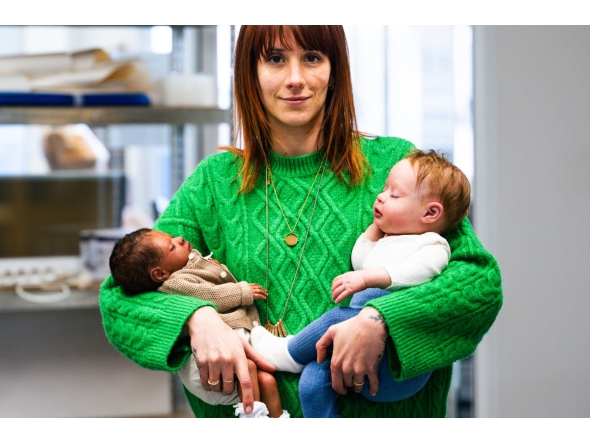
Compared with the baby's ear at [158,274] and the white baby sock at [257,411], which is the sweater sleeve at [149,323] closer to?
the baby's ear at [158,274]

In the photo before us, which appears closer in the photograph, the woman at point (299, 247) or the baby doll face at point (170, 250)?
the woman at point (299, 247)

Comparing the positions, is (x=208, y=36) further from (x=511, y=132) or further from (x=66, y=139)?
(x=511, y=132)

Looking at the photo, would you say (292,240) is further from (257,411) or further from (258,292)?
(257,411)

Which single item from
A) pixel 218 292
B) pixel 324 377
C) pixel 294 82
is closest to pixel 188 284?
pixel 218 292

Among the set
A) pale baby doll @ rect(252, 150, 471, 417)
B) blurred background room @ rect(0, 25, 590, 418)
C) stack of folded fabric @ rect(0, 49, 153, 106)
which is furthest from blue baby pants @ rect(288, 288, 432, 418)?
stack of folded fabric @ rect(0, 49, 153, 106)

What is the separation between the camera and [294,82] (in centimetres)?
118

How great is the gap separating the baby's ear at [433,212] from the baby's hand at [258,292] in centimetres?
31

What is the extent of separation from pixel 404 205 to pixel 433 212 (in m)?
0.06

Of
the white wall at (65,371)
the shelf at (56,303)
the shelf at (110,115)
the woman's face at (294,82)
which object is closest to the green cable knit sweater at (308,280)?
the woman's face at (294,82)

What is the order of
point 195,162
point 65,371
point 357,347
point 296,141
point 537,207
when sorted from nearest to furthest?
point 357,347
point 296,141
point 537,207
point 65,371
point 195,162

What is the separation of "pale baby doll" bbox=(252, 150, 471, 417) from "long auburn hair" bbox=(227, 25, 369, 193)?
0.11m

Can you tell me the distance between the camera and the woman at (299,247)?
3.64ft

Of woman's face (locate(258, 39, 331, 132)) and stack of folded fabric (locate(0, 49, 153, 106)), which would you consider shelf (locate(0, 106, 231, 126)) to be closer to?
stack of folded fabric (locate(0, 49, 153, 106))

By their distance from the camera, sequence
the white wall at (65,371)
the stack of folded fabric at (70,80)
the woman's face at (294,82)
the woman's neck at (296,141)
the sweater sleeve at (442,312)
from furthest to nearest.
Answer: the white wall at (65,371) < the stack of folded fabric at (70,80) < the woman's neck at (296,141) < the woman's face at (294,82) < the sweater sleeve at (442,312)
